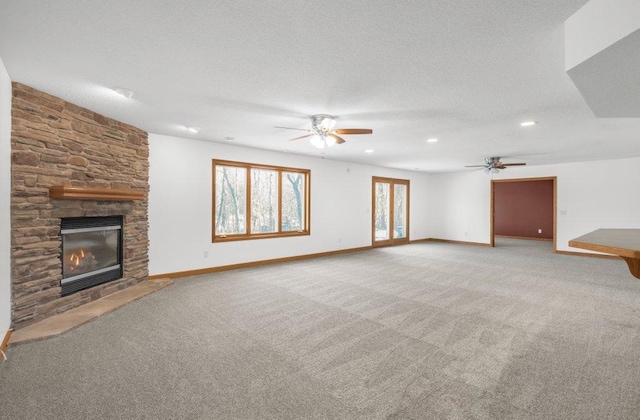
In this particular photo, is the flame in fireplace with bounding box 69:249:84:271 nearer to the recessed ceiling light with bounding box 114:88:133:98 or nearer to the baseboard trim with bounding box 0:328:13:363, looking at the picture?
the baseboard trim with bounding box 0:328:13:363

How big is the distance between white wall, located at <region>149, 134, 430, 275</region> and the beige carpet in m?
0.98

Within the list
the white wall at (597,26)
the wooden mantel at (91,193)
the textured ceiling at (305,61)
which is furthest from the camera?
the wooden mantel at (91,193)

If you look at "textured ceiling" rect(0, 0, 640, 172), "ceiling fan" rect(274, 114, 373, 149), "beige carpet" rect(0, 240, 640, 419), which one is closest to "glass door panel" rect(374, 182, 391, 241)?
"beige carpet" rect(0, 240, 640, 419)

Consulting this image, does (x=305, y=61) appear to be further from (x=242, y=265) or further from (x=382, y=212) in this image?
(x=382, y=212)

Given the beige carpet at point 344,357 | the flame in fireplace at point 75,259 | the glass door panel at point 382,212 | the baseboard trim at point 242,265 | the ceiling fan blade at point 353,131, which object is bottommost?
the beige carpet at point 344,357

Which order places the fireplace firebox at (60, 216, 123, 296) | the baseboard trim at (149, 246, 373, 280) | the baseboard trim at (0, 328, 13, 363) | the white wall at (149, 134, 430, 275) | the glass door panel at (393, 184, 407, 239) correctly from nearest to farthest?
the baseboard trim at (0, 328, 13, 363), the fireplace firebox at (60, 216, 123, 296), the white wall at (149, 134, 430, 275), the baseboard trim at (149, 246, 373, 280), the glass door panel at (393, 184, 407, 239)

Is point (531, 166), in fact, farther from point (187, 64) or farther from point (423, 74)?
point (187, 64)

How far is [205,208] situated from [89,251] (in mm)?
1952

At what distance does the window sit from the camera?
584cm

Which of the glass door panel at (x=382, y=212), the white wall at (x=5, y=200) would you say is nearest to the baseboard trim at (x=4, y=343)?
the white wall at (x=5, y=200)

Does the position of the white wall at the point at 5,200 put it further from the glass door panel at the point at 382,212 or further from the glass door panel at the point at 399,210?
the glass door panel at the point at 399,210

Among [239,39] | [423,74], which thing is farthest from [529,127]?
[239,39]

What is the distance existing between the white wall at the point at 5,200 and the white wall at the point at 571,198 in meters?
10.5

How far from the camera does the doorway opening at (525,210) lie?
1048cm
